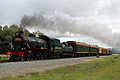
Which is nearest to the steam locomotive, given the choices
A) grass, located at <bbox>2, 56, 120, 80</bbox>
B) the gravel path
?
the gravel path

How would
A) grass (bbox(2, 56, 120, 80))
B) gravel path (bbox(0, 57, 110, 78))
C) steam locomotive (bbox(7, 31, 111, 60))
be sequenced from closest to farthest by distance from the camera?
grass (bbox(2, 56, 120, 80)) < gravel path (bbox(0, 57, 110, 78)) < steam locomotive (bbox(7, 31, 111, 60))

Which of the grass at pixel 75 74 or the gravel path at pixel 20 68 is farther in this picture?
the gravel path at pixel 20 68

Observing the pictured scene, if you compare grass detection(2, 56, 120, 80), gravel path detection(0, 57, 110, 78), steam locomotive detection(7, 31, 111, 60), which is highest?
steam locomotive detection(7, 31, 111, 60)

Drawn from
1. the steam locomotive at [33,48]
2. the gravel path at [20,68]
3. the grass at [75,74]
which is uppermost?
the steam locomotive at [33,48]

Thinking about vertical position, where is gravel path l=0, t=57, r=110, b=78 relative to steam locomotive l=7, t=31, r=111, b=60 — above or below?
below

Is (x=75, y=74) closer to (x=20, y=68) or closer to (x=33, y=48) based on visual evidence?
(x=20, y=68)

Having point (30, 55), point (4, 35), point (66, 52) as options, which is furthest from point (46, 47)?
point (4, 35)

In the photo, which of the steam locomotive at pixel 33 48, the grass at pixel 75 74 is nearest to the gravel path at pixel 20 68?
the grass at pixel 75 74

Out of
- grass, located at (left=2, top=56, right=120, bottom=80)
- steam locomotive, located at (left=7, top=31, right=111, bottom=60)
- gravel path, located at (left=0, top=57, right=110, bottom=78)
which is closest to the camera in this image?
grass, located at (left=2, top=56, right=120, bottom=80)

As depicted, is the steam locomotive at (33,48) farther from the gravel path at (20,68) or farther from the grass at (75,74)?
the grass at (75,74)

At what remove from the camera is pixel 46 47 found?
31.8 metres

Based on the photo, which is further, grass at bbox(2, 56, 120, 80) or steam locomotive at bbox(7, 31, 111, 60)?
steam locomotive at bbox(7, 31, 111, 60)

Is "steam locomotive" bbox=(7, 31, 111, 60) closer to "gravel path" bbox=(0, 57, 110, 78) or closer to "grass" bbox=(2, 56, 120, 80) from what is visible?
"gravel path" bbox=(0, 57, 110, 78)

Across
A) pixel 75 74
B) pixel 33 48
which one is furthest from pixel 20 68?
pixel 33 48
